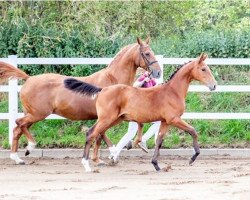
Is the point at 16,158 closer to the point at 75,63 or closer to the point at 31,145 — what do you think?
the point at 31,145

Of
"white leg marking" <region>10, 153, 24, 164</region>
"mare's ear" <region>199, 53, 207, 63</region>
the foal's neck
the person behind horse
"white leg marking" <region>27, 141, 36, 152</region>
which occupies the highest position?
"mare's ear" <region>199, 53, 207, 63</region>

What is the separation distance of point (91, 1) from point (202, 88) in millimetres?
4798

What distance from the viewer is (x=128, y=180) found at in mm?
11695

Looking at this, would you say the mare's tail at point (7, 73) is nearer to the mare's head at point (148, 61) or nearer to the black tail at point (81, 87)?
the black tail at point (81, 87)

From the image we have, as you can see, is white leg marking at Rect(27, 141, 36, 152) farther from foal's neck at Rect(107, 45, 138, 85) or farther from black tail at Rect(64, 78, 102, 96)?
foal's neck at Rect(107, 45, 138, 85)

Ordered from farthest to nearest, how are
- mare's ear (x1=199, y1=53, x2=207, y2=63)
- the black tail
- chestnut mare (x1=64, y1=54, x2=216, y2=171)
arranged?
the black tail
mare's ear (x1=199, y1=53, x2=207, y2=63)
chestnut mare (x1=64, y1=54, x2=216, y2=171)

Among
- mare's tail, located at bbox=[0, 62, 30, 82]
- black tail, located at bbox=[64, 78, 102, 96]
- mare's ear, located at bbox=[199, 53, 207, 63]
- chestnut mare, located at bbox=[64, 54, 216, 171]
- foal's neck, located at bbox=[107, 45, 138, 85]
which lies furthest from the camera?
mare's tail, located at bbox=[0, 62, 30, 82]

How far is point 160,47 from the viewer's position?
60.0ft

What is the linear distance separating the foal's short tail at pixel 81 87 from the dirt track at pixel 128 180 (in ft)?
4.07

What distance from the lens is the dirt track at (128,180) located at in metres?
10.2

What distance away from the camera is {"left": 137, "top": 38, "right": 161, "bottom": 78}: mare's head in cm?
1359

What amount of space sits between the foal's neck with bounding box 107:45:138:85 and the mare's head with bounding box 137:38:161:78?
5.4 inches

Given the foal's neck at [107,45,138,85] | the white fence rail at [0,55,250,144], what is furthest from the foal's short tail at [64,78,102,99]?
the white fence rail at [0,55,250,144]

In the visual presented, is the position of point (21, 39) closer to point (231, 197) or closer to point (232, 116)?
point (232, 116)
